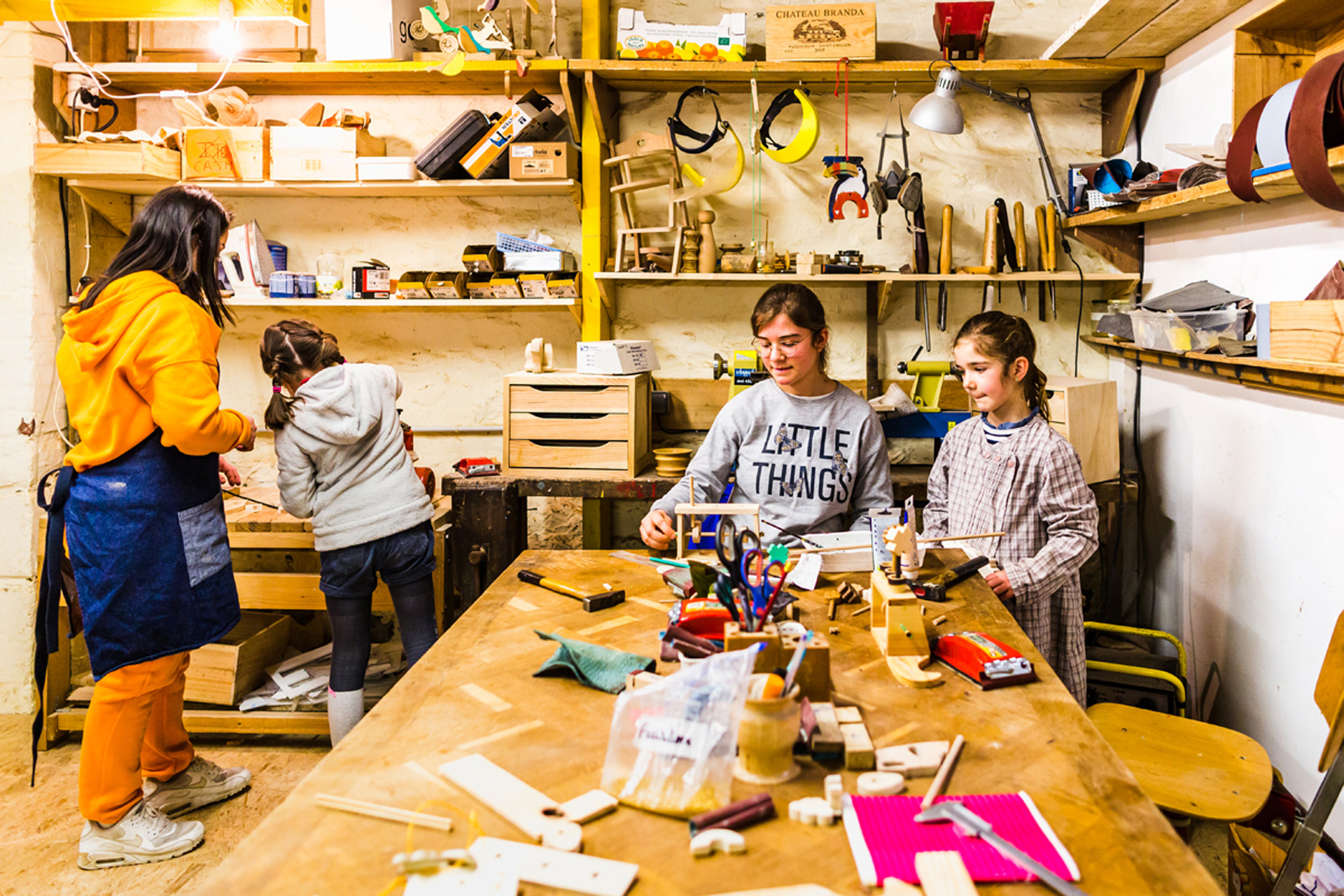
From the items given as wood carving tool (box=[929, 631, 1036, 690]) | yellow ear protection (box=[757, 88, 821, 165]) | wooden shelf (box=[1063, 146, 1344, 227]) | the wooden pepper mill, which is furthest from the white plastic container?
wood carving tool (box=[929, 631, 1036, 690])

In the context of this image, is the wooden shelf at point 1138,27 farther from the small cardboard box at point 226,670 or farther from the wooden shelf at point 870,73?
the small cardboard box at point 226,670

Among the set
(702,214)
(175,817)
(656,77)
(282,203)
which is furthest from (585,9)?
(175,817)

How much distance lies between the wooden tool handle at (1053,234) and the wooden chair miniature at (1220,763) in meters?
1.76

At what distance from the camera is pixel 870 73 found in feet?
10.9

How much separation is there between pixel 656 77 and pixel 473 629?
249cm

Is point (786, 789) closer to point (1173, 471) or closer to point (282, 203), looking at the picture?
point (1173, 471)

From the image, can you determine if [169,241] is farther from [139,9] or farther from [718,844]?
[718,844]

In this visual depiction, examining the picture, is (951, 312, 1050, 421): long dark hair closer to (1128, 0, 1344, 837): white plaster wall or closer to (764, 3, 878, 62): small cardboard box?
(1128, 0, 1344, 837): white plaster wall

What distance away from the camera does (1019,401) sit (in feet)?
7.58

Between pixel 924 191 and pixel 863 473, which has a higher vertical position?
pixel 924 191

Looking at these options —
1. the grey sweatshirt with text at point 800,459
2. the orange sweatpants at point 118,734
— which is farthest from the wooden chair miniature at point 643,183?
the orange sweatpants at point 118,734

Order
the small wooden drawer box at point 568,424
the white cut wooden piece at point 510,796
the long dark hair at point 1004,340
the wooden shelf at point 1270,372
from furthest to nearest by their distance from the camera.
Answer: the small wooden drawer box at point 568,424 → the long dark hair at point 1004,340 → the wooden shelf at point 1270,372 → the white cut wooden piece at point 510,796

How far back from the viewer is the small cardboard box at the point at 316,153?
330cm

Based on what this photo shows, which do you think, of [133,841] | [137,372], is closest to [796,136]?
[137,372]
